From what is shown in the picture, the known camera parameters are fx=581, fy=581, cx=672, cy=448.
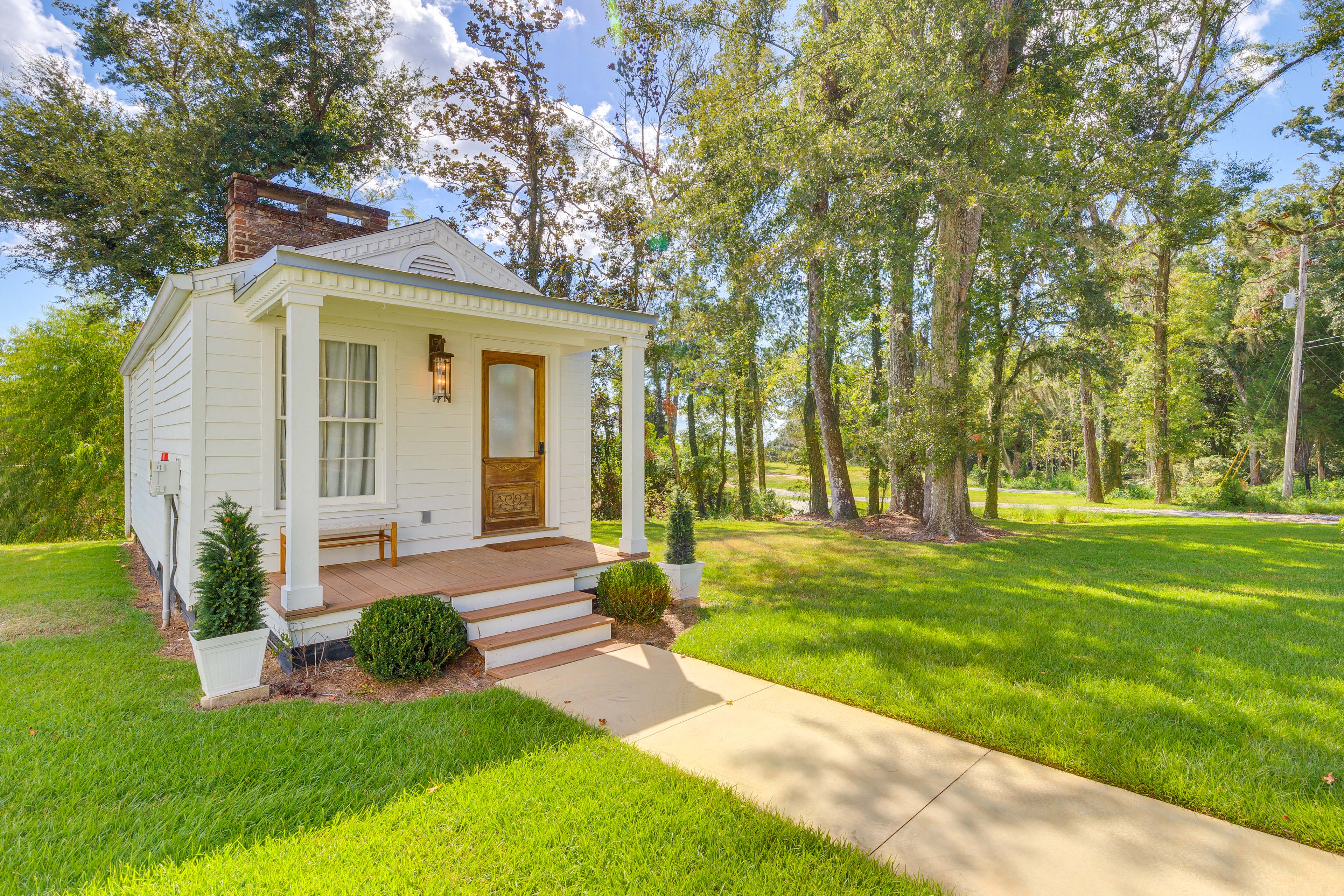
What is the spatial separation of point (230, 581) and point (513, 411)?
11.5 ft

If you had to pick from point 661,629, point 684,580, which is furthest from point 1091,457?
point 661,629

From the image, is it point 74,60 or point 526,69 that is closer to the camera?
point 74,60

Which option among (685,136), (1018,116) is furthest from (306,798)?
(685,136)

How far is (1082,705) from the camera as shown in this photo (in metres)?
3.37

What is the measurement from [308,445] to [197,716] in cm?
175

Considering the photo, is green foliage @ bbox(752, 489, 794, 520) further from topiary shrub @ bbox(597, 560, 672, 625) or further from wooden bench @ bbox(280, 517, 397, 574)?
wooden bench @ bbox(280, 517, 397, 574)

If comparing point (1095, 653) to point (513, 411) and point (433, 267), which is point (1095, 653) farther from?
point (433, 267)

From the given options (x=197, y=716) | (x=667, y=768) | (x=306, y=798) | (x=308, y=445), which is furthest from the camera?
(x=308, y=445)

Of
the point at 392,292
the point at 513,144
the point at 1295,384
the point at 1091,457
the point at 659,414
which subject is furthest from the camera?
the point at 1091,457

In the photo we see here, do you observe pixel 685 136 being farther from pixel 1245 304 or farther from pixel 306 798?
pixel 1245 304

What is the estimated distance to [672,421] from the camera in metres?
15.3

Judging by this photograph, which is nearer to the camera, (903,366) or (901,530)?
(901,530)

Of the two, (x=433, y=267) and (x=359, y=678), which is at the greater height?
(x=433, y=267)

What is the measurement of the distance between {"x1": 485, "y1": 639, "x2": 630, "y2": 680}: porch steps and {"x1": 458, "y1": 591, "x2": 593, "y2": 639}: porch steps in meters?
0.31
